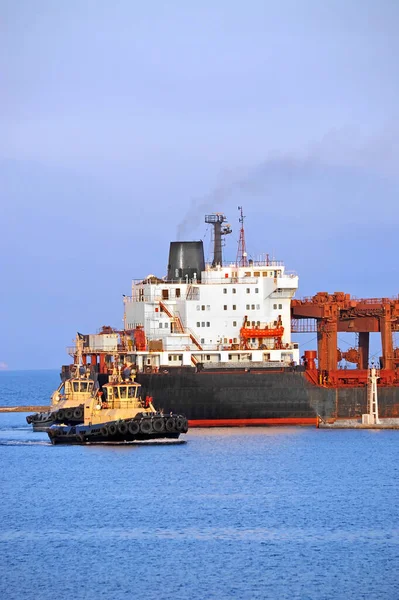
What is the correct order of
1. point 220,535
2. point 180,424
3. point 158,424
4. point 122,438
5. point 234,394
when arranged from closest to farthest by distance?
point 220,535
point 180,424
point 158,424
point 122,438
point 234,394

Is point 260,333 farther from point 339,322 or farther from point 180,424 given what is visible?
point 180,424

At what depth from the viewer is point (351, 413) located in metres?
69.1

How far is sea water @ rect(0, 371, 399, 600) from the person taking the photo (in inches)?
Result: 1312

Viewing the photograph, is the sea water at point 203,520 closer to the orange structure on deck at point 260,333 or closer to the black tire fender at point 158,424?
the black tire fender at point 158,424

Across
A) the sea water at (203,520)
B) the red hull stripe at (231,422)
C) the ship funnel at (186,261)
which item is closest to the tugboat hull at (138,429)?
the sea water at (203,520)

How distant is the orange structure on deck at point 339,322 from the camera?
6956 centimetres

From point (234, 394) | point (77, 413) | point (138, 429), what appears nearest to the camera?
point (138, 429)

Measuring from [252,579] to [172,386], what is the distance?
32859 millimetres

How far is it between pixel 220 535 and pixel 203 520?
A: 7.94 feet

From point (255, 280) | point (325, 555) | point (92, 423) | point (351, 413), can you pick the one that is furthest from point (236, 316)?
point (325, 555)

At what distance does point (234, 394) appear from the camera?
66.6 meters

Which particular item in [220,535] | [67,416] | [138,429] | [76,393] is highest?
[76,393]

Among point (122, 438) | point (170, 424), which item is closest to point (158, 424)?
point (170, 424)

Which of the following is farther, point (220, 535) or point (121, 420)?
point (121, 420)
